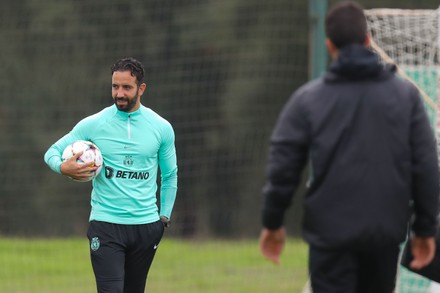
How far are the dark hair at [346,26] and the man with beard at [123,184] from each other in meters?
2.15

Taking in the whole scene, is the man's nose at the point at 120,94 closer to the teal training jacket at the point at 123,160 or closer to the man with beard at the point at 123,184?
the man with beard at the point at 123,184

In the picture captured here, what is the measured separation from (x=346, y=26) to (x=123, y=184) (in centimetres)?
236

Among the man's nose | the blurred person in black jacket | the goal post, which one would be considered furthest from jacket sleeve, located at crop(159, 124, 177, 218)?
the goal post

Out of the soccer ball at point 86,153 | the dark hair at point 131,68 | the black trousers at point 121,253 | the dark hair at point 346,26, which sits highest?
the dark hair at point 346,26

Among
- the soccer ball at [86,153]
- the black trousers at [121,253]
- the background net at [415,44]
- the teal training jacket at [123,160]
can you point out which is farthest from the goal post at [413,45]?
the soccer ball at [86,153]

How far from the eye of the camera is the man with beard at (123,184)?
21.1 ft

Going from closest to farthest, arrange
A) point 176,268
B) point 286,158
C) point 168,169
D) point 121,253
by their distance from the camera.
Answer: point 286,158
point 121,253
point 168,169
point 176,268

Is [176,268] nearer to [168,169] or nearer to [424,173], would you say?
[168,169]

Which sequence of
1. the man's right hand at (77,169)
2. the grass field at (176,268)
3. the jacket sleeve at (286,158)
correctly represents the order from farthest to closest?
the grass field at (176,268)
the man's right hand at (77,169)
the jacket sleeve at (286,158)

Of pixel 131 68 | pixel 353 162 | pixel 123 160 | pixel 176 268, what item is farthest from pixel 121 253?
pixel 176 268

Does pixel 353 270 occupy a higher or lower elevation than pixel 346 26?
lower

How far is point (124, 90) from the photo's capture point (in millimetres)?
6516

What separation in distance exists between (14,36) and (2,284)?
2.89 meters

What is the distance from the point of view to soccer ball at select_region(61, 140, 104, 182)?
20.7 ft
